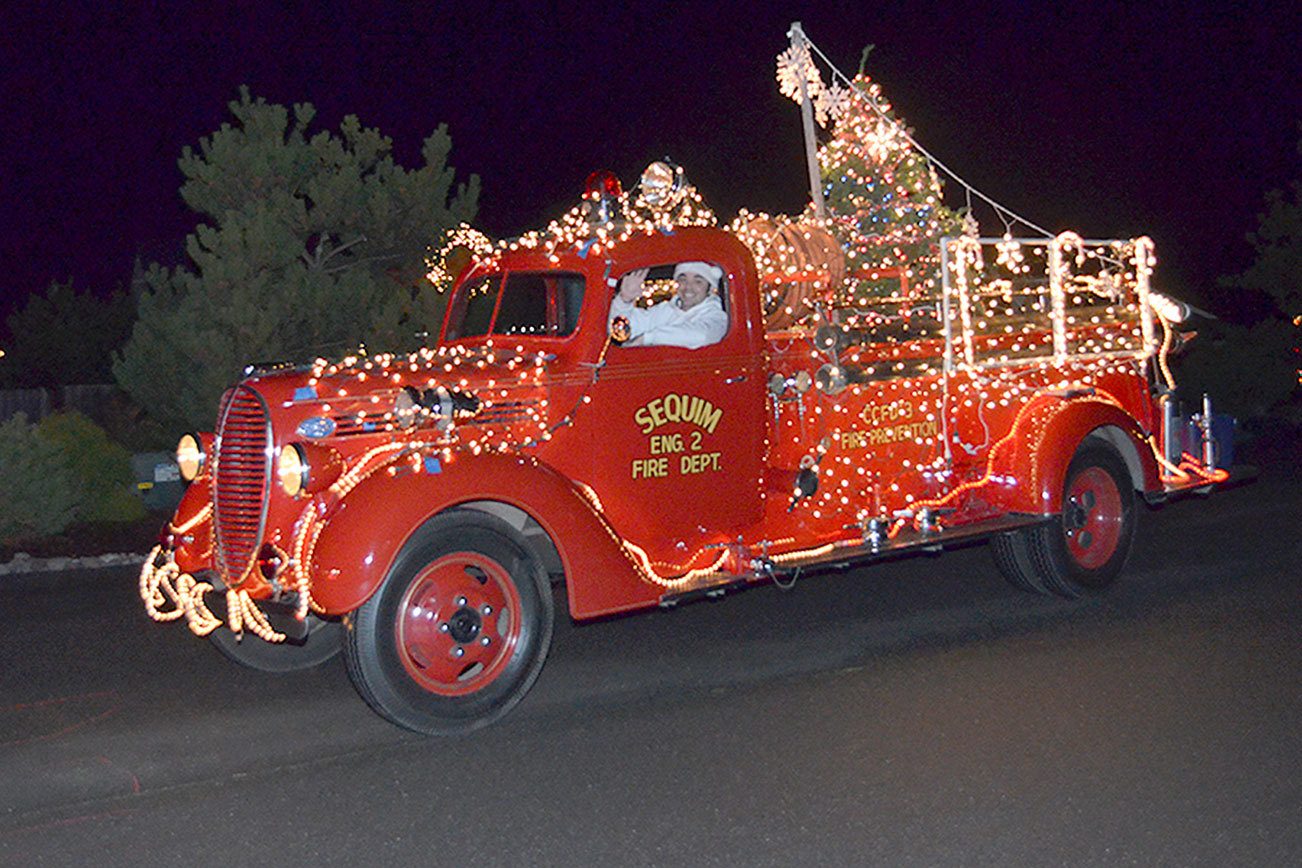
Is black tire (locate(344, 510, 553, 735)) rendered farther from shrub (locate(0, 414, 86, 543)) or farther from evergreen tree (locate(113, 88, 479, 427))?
evergreen tree (locate(113, 88, 479, 427))

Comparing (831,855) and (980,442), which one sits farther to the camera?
(980,442)

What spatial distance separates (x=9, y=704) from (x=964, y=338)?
548 centimetres

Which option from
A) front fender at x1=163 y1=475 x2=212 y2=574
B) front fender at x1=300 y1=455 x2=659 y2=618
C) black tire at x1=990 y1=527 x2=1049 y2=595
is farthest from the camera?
black tire at x1=990 y1=527 x2=1049 y2=595

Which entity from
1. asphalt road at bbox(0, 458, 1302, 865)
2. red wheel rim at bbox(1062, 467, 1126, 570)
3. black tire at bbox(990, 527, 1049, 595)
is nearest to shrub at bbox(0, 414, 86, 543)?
asphalt road at bbox(0, 458, 1302, 865)

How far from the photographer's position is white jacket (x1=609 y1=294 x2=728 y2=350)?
292 inches

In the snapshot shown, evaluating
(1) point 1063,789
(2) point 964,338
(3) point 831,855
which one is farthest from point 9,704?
(2) point 964,338

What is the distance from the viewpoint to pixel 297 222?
42.9 feet

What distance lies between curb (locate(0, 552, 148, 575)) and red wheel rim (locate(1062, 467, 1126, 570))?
22.9 feet

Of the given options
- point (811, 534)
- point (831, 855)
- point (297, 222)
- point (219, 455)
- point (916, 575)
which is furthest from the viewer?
point (297, 222)

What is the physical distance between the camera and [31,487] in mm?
11461

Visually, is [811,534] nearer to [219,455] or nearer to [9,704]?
Answer: [219,455]

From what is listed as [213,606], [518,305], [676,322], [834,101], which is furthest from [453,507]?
[834,101]

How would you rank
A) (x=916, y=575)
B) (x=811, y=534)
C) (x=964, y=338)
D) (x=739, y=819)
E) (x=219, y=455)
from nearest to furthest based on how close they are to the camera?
(x=739, y=819)
(x=219, y=455)
(x=811, y=534)
(x=964, y=338)
(x=916, y=575)

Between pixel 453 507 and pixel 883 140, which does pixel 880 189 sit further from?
pixel 453 507
